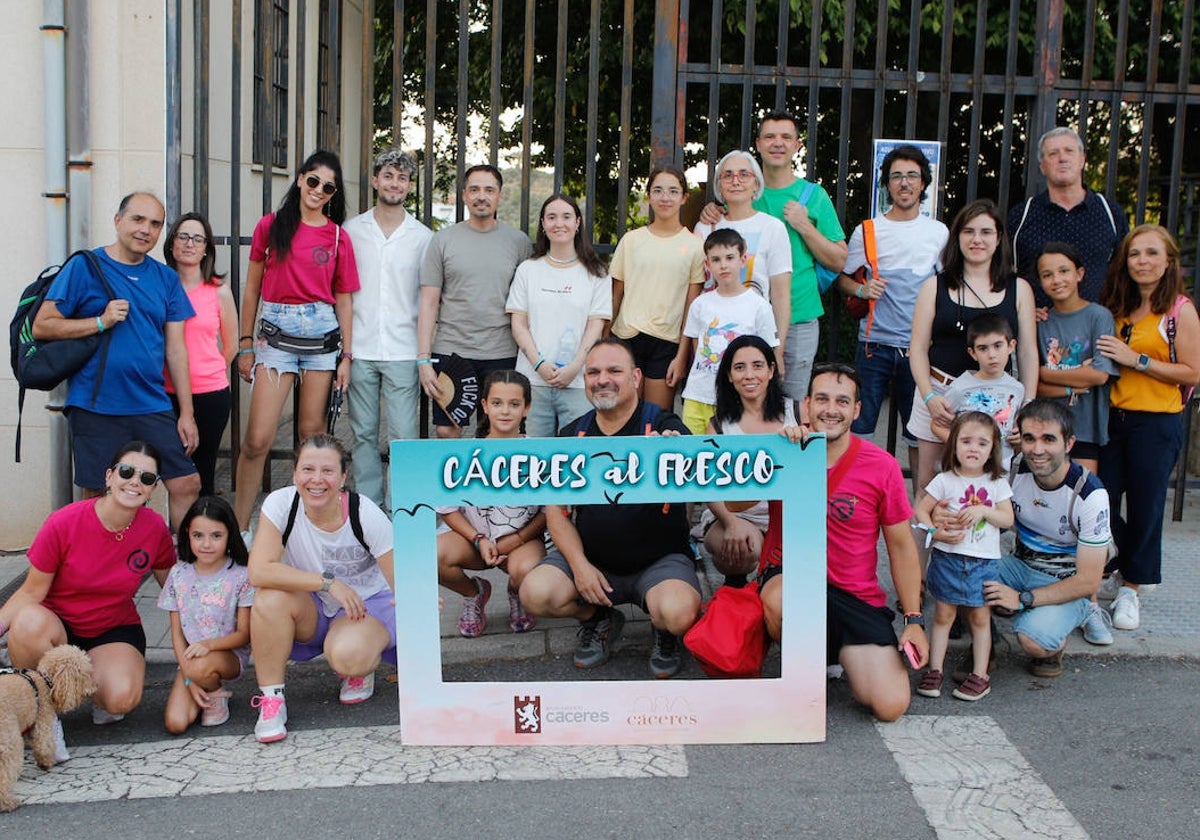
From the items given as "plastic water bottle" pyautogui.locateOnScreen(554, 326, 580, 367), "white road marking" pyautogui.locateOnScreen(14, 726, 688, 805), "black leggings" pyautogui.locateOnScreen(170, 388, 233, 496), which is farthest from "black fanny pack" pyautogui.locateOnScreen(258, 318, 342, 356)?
"white road marking" pyautogui.locateOnScreen(14, 726, 688, 805)

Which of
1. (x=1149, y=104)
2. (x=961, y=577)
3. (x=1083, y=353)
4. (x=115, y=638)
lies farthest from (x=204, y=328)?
(x=1149, y=104)

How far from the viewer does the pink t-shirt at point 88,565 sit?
4.25 meters

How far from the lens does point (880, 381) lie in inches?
219

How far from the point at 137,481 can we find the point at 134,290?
1.02m

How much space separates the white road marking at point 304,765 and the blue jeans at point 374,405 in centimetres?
177

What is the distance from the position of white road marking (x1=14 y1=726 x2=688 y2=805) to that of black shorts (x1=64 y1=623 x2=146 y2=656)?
0.37 m

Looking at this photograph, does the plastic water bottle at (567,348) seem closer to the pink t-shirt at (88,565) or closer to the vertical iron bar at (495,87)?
the vertical iron bar at (495,87)

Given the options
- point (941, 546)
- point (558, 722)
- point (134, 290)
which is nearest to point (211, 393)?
point (134, 290)

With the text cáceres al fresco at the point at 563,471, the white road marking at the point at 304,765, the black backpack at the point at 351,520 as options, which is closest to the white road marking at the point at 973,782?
the white road marking at the point at 304,765

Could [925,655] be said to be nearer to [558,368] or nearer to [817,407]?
[817,407]

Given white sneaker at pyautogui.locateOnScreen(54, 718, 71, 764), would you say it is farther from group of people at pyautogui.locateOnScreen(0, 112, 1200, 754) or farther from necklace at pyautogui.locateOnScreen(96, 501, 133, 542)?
necklace at pyautogui.locateOnScreen(96, 501, 133, 542)

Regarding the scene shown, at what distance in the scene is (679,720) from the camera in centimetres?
407

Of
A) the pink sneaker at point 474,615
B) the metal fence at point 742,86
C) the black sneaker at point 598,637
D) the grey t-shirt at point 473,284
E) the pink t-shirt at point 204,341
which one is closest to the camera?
the black sneaker at point 598,637

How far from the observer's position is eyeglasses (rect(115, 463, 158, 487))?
14.0ft
